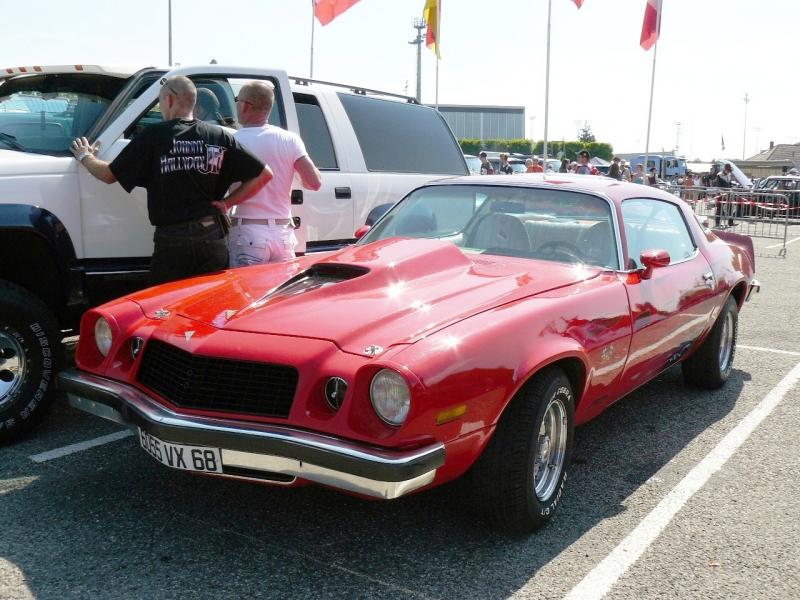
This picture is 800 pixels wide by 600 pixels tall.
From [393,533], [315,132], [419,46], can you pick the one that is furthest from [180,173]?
[419,46]

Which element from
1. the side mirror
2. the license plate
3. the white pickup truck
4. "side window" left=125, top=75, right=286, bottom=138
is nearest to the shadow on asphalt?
the license plate

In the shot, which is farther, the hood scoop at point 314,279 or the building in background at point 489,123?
the building in background at point 489,123

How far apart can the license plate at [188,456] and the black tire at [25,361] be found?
142 centimetres

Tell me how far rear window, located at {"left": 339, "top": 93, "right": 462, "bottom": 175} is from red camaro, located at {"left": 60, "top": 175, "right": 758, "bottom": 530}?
177 centimetres

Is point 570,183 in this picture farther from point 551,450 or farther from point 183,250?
point 183,250

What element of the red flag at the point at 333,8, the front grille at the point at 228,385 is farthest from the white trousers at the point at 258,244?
the red flag at the point at 333,8

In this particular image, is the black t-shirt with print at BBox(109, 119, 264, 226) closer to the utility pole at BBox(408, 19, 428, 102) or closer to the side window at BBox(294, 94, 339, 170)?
the side window at BBox(294, 94, 339, 170)

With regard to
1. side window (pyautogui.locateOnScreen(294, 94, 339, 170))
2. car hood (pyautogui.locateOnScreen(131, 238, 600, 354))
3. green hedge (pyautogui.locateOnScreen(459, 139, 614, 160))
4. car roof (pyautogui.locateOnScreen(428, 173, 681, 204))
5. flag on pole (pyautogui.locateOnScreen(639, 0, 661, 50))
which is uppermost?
green hedge (pyautogui.locateOnScreen(459, 139, 614, 160))

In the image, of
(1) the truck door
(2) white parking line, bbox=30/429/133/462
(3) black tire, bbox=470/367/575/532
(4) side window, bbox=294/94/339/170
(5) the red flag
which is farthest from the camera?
(5) the red flag

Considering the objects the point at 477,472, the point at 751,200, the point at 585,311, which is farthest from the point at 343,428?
the point at 751,200

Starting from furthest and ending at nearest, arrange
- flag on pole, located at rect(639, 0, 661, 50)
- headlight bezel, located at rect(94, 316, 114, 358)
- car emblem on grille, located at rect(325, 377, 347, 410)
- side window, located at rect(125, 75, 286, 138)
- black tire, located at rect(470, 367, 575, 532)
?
flag on pole, located at rect(639, 0, 661, 50)
side window, located at rect(125, 75, 286, 138)
headlight bezel, located at rect(94, 316, 114, 358)
black tire, located at rect(470, 367, 575, 532)
car emblem on grille, located at rect(325, 377, 347, 410)

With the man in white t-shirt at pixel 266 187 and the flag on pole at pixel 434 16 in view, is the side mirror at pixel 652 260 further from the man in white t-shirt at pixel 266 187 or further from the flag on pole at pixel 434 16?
the flag on pole at pixel 434 16

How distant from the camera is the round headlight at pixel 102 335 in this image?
3.64 meters

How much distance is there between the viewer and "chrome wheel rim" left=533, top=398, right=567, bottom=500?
3.46m
